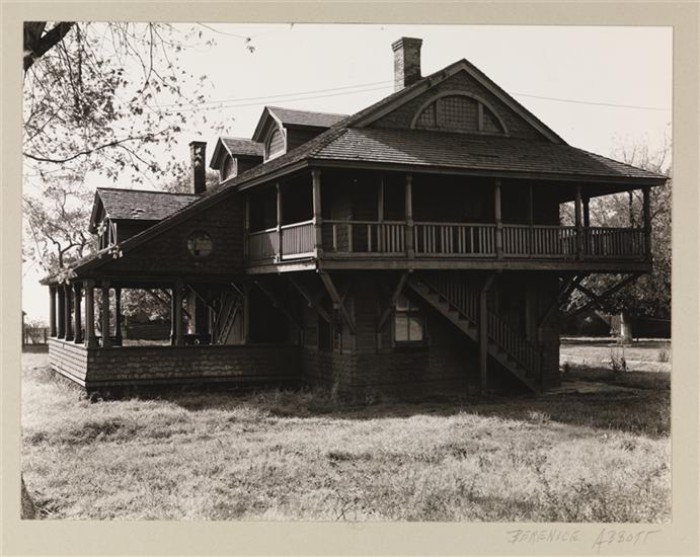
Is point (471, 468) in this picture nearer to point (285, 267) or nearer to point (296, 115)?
point (285, 267)

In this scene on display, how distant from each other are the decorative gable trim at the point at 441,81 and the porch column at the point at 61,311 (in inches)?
504

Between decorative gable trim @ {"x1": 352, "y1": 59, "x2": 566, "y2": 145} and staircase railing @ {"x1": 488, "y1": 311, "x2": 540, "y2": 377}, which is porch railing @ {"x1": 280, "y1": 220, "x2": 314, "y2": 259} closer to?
decorative gable trim @ {"x1": 352, "y1": 59, "x2": 566, "y2": 145}

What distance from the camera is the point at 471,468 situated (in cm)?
1319

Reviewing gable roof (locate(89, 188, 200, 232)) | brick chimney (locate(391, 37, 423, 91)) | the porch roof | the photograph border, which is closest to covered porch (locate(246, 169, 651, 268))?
the porch roof

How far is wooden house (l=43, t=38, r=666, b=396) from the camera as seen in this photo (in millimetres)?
20281

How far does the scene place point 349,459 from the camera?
13.9 m

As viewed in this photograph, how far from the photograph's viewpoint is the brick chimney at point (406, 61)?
Answer: 24.0 meters

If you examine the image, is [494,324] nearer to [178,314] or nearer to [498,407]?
[498,407]

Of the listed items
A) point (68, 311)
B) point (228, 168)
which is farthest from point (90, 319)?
point (228, 168)

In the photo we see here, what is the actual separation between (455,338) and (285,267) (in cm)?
525

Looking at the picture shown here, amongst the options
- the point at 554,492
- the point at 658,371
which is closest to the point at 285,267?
the point at 554,492

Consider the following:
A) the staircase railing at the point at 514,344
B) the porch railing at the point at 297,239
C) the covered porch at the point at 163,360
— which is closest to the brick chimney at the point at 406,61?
the porch railing at the point at 297,239

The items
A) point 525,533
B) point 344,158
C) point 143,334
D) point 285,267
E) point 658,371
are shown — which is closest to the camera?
point 525,533

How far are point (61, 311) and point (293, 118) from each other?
38.0 feet
